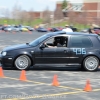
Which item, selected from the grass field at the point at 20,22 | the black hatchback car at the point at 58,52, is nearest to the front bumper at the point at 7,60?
the black hatchback car at the point at 58,52

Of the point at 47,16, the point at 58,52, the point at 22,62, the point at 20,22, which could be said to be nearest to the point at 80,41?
the point at 58,52

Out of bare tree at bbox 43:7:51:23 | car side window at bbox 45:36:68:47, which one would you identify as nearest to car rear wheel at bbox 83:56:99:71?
car side window at bbox 45:36:68:47

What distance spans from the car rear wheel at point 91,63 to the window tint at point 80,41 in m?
0.57

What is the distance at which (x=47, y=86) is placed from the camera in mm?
9250

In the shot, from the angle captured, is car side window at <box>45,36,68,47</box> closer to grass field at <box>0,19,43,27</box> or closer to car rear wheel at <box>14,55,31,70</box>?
car rear wheel at <box>14,55,31,70</box>

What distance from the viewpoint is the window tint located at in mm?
12844

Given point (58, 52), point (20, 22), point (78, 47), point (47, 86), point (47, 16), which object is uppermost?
point (47, 16)

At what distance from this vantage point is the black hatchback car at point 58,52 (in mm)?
12359

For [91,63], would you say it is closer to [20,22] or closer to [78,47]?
[78,47]

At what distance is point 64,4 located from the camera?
13938 centimetres

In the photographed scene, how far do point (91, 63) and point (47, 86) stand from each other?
4.03 metres

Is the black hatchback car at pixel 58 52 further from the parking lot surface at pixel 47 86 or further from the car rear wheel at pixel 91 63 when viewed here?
the parking lot surface at pixel 47 86

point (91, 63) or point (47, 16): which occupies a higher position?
point (47, 16)

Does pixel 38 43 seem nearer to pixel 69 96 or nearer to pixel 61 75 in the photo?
pixel 61 75
